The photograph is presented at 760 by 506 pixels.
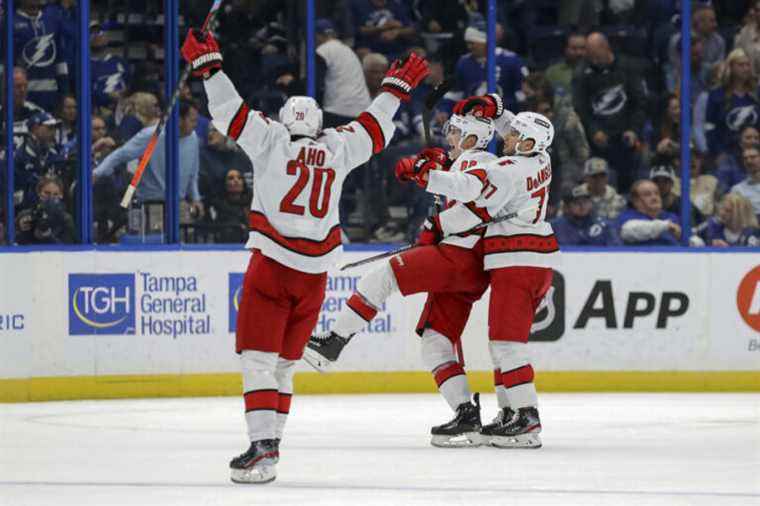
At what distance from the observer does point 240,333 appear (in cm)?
630

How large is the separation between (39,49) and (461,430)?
4.00m

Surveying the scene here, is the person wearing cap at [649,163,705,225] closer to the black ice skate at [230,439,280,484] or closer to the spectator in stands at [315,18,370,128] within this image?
the spectator in stands at [315,18,370,128]

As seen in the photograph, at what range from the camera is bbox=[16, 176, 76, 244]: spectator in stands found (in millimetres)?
10039

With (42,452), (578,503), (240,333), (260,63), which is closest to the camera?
(578,503)

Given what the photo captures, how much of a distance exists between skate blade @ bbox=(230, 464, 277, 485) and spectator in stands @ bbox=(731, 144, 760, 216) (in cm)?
578

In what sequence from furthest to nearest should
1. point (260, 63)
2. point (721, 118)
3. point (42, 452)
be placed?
point (721, 118) < point (260, 63) < point (42, 452)

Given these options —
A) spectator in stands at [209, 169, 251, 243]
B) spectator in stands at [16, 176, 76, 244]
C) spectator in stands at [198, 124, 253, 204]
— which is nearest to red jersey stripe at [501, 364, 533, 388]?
spectator in stands at [209, 169, 251, 243]

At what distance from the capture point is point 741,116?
1140 centimetres

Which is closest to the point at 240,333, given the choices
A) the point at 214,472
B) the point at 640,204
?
the point at 214,472

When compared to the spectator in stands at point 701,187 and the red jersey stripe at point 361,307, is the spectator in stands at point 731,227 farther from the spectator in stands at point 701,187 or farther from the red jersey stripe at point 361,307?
the red jersey stripe at point 361,307

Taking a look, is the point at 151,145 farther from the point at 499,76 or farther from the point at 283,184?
the point at 499,76

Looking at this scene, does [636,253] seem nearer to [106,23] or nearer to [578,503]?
[106,23]

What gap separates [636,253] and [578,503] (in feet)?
16.9

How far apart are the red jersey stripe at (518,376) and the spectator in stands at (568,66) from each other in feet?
12.8
